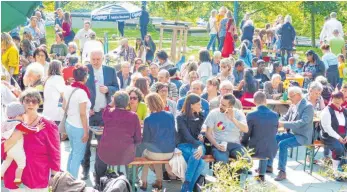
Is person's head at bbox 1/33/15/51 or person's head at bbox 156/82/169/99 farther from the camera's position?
person's head at bbox 1/33/15/51

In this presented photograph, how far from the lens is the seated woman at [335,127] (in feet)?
28.9

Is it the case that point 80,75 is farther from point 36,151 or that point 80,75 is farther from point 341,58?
point 341,58

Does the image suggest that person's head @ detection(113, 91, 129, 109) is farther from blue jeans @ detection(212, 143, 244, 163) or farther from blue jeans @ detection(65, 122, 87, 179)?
blue jeans @ detection(212, 143, 244, 163)

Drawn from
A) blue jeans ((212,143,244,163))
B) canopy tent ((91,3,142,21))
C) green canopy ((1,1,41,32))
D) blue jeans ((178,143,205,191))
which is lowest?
blue jeans ((178,143,205,191))

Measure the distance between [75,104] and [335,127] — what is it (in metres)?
3.78

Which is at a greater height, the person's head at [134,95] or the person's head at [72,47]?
the person's head at [72,47]

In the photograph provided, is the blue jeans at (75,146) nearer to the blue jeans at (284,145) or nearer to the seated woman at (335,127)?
the blue jeans at (284,145)

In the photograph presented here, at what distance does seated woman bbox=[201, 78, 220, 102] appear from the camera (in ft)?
Answer: 30.0

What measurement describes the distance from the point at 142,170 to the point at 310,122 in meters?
2.50

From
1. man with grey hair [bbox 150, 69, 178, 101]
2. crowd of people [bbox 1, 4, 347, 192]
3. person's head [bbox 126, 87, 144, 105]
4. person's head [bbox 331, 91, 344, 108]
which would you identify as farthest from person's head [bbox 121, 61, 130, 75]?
person's head [bbox 331, 91, 344, 108]

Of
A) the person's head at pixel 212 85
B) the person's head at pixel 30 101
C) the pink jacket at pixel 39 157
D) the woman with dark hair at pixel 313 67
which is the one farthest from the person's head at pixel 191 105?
the woman with dark hair at pixel 313 67

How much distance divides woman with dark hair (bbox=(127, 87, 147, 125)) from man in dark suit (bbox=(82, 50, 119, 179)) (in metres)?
0.53

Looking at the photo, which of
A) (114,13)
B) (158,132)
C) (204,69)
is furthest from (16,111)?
Result: (114,13)

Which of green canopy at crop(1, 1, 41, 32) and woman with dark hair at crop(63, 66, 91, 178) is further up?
green canopy at crop(1, 1, 41, 32)
